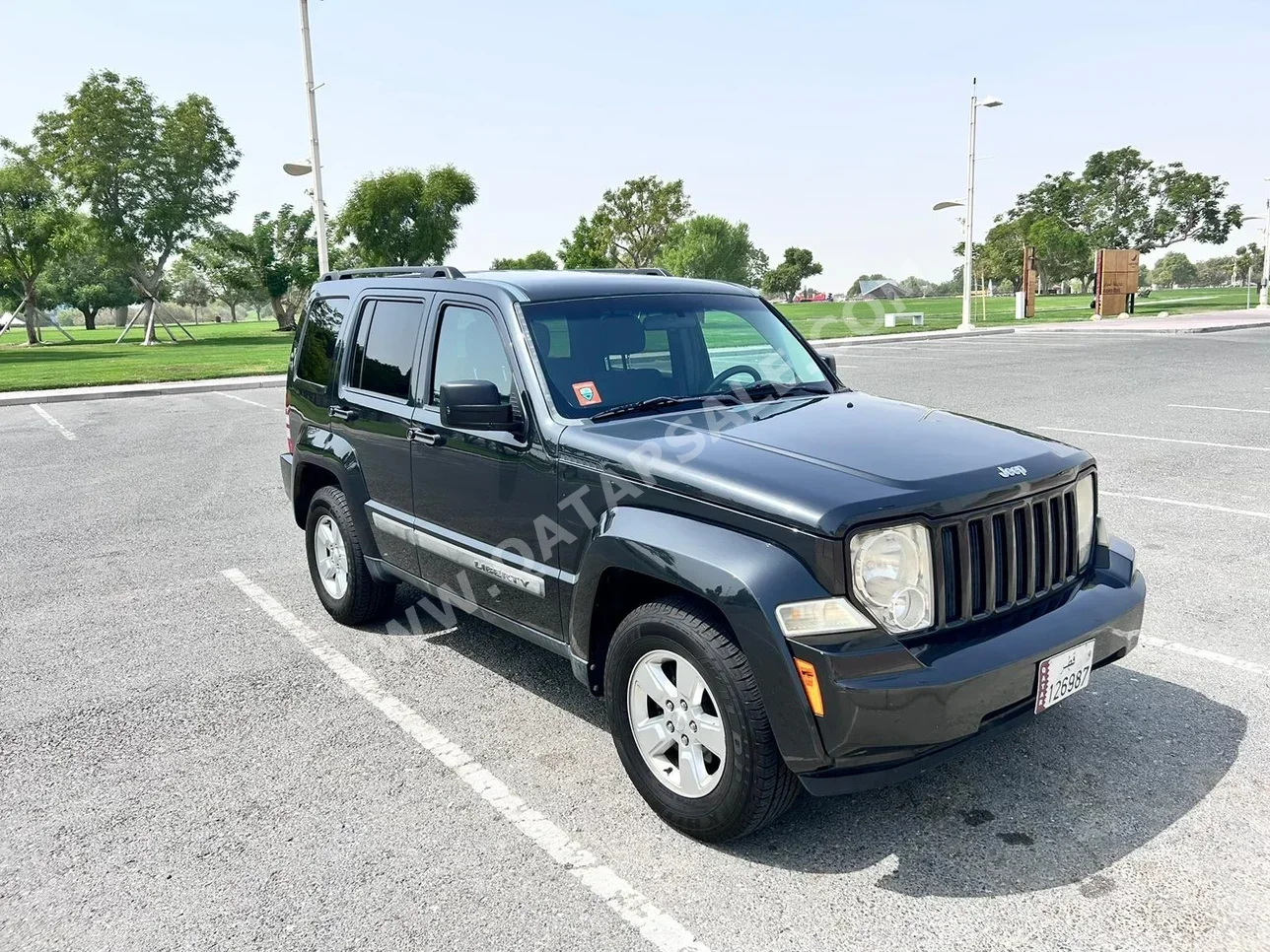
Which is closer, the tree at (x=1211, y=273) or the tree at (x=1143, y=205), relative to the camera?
Result: the tree at (x=1143, y=205)

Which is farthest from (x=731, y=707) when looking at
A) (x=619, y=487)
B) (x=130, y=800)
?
(x=130, y=800)

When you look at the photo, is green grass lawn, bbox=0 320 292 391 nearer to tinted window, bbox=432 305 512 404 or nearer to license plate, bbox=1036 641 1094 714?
tinted window, bbox=432 305 512 404

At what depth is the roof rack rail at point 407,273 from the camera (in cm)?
465

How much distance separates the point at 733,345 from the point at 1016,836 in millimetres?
2344

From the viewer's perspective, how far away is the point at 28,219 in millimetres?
37875

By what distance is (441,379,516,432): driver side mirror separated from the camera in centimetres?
366

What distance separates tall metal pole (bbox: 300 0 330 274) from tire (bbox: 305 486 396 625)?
1663 centimetres

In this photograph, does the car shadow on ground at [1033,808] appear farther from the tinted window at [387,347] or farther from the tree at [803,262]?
the tree at [803,262]

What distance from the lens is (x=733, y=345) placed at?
439 cm

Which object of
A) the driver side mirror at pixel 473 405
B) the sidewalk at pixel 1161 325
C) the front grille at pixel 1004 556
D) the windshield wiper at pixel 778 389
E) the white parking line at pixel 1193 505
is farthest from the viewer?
the sidewalk at pixel 1161 325

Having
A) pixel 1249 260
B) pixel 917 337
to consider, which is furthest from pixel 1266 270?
pixel 1249 260

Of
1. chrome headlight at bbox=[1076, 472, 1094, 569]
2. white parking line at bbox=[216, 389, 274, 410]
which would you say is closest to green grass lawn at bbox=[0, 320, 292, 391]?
white parking line at bbox=[216, 389, 274, 410]

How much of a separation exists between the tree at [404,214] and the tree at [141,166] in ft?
35.4

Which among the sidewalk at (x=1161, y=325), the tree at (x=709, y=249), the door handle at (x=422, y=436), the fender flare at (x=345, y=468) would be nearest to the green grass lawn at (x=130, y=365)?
the fender flare at (x=345, y=468)
